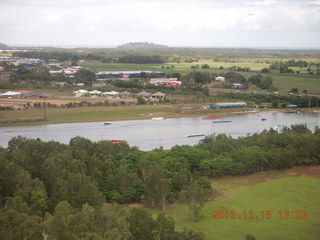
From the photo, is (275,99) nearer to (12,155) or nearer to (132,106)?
(132,106)

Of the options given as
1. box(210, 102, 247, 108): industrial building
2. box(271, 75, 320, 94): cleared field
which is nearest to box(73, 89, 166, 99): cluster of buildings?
box(210, 102, 247, 108): industrial building

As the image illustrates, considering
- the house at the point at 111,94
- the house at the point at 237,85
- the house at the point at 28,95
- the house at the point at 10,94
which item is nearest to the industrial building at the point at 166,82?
the house at the point at 237,85

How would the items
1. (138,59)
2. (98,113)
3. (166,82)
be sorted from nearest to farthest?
(98,113)
(166,82)
(138,59)

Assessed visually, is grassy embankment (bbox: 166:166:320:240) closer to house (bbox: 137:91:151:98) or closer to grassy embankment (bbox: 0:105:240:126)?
grassy embankment (bbox: 0:105:240:126)

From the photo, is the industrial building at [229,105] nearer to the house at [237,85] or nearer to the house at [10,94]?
the house at [237,85]

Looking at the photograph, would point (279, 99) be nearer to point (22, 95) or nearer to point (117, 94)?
point (117, 94)

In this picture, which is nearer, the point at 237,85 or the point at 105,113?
the point at 105,113
